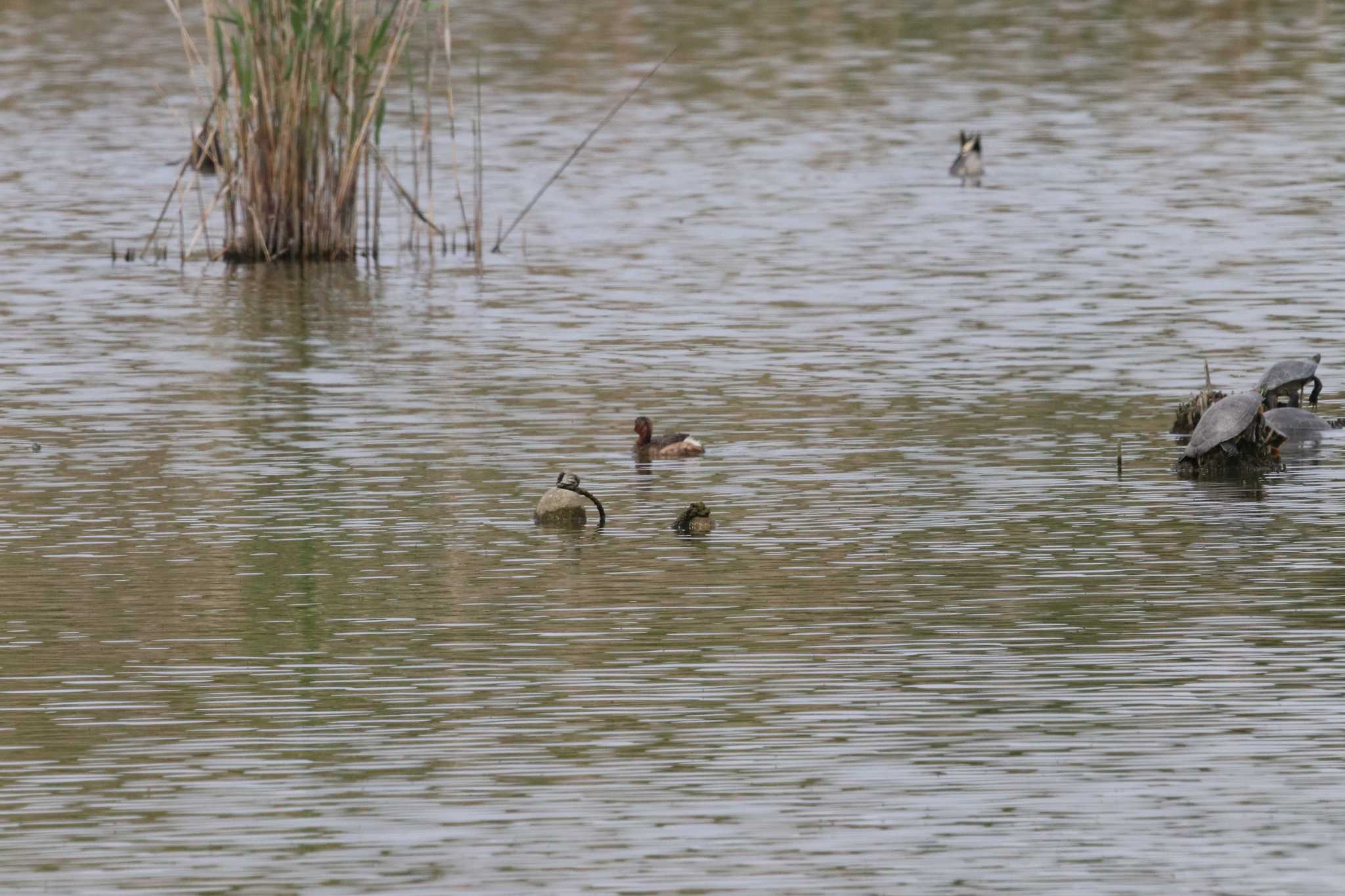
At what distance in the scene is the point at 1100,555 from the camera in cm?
1247

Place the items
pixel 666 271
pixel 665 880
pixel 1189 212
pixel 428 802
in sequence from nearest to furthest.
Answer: pixel 665 880 < pixel 428 802 < pixel 666 271 < pixel 1189 212

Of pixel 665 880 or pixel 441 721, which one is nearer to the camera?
pixel 665 880

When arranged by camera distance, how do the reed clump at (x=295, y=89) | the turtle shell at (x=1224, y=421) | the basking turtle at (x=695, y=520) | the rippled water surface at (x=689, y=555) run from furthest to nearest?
the reed clump at (x=295, y=89) < the turtle shell at (x=1224, y=421) < the basking turtle at (x=695, y=520) < the rippled water surface at (x=689, y=555)

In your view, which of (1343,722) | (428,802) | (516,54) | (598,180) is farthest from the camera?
(516,54)

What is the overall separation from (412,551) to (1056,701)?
3765 mm

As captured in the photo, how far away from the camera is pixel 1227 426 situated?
47.4ft

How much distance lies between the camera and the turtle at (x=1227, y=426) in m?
→ 14.4

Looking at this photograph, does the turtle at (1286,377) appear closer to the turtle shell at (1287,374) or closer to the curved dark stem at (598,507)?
the turtle shell at (1287,374)

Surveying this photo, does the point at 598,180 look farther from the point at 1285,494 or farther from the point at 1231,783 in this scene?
the point at 1231,783

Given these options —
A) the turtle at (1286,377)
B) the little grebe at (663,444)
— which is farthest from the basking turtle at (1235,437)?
the little grebe at (663,444)

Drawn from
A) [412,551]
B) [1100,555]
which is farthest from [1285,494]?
[412,551]

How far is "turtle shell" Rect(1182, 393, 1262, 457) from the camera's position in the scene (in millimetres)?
14414

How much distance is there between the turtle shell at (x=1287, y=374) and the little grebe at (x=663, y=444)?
3.07 meters

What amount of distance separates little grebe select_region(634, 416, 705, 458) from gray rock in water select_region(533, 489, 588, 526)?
1.75m
